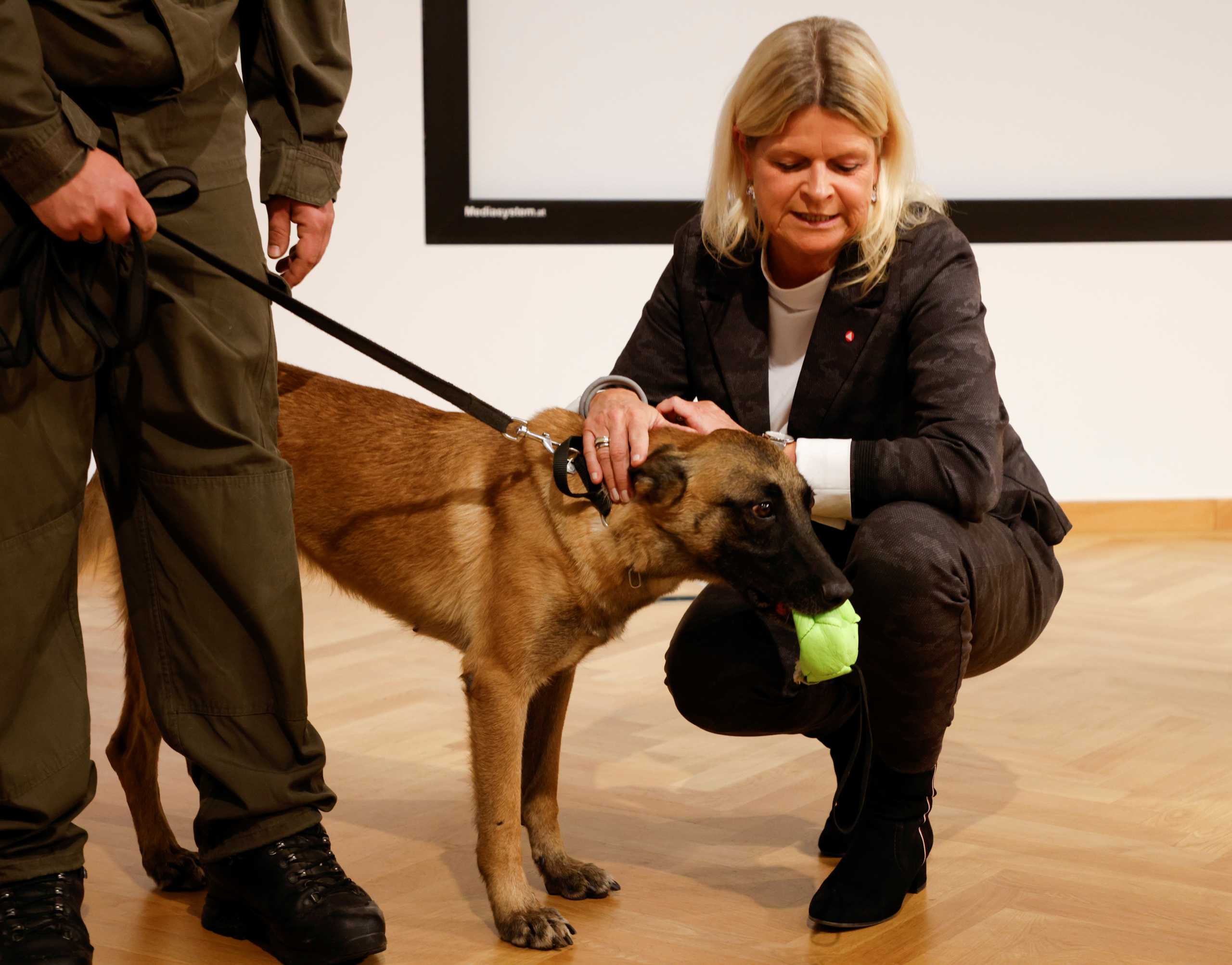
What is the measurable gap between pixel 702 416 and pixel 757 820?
2.59 ft

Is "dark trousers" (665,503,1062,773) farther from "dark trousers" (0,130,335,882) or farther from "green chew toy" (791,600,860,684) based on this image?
"dark trousers" (0,130,335,882)

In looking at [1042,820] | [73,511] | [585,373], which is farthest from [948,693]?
[585,373]

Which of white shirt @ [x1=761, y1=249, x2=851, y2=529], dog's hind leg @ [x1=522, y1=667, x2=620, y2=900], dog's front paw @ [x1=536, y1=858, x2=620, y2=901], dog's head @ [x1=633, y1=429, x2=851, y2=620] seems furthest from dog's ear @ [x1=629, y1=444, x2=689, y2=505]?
dog's front paw @ [x1=536, y1=858, x2=620, y2=901]

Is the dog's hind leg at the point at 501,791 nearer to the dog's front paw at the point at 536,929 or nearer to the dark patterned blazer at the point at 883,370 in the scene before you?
the dog's front paw at the point at 536,929

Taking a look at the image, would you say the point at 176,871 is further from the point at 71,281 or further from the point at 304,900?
the point at 71,281

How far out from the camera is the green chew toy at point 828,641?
1887 millimetres

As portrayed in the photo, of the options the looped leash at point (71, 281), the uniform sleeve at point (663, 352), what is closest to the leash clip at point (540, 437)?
the uniform sleeve at point (663, 352)

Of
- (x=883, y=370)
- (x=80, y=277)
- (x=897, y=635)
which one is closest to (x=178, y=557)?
(x=80, y=277)

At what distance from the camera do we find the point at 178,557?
183 centimetres

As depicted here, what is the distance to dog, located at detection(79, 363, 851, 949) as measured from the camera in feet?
6.54

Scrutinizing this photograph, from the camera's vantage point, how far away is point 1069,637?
12.7ft

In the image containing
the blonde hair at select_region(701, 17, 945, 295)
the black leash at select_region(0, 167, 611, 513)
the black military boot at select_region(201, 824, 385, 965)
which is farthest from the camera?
the blonde hair at select_region(701, 17, 945, 295)

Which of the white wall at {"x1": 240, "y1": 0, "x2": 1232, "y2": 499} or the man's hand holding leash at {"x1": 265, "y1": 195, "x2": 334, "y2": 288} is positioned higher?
the man's hand holding leash at {"x1": 265, "y1": 195, "x2": 334, "y2": 288}

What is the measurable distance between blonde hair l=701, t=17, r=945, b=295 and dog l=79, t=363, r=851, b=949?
412 millimetres
